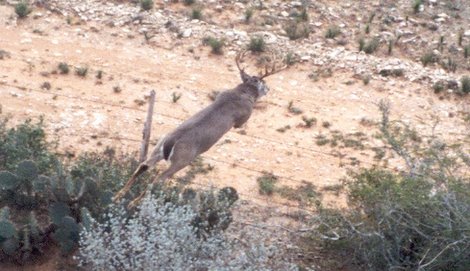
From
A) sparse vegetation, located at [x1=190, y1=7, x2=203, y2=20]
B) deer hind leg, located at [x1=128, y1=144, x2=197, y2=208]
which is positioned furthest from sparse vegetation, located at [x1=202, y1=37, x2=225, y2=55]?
deer hind leg, located at [x1=128, y1=144, x2=197, y2=208]

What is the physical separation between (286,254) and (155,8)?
7.19 m

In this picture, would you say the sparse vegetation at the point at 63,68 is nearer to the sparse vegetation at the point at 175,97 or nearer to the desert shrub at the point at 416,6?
the sparse vegetation at the point at 175,97

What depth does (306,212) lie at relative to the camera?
8.35 m

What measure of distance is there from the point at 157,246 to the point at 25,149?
223 cm

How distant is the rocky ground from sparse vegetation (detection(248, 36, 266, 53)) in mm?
185

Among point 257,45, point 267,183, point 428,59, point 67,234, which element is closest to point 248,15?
point 257,45

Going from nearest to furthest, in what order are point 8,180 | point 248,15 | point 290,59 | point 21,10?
1. point 8,180
2. point 290,59
3. point 21,10
4. point 248,15

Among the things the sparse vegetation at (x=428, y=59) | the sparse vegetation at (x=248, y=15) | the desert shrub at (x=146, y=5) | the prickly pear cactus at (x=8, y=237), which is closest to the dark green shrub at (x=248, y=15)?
the sparse vegetation at (x=248, y=15)

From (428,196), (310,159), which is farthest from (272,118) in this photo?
(428,196)

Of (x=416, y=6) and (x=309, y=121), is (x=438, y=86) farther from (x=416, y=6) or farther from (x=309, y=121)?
(x=416, y=6)

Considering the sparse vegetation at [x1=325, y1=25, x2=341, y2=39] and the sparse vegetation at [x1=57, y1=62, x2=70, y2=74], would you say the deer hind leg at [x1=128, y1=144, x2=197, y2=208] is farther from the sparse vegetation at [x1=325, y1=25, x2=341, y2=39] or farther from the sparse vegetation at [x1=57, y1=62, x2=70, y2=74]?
the sparse vegetation at [x1=325, y1=25, x2=341, y2=39]

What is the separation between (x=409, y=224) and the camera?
6629 mm

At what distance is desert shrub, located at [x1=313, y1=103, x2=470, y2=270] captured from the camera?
622 centimetres

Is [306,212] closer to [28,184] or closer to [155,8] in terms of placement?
[28,184]
